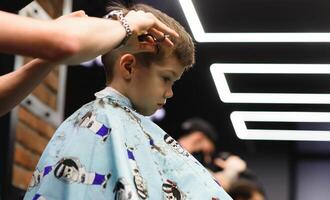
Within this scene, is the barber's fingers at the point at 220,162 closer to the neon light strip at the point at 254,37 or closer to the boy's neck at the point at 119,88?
the neon light strip at the point at 254,37

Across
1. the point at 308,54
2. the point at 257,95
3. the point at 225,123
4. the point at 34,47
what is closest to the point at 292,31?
the point at 308,54

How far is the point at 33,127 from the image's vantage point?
3.36 meters

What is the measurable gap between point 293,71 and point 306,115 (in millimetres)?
502

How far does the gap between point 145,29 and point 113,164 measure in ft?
0.89

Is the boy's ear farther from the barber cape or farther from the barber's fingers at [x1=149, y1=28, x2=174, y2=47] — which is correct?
the barber's fingers at [x1=149, y1=28, x2=174, y2=47]

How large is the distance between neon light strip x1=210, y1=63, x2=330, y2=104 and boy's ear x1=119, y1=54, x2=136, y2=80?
10.6ft

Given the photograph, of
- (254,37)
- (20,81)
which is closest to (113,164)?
(20,81)

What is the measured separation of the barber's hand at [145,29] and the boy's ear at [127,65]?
0.23m

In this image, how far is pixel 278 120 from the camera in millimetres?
5094

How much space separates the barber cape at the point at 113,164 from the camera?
3.81 feet

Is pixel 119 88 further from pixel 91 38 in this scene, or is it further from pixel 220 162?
pixel 220 162

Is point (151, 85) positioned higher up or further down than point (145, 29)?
higher up

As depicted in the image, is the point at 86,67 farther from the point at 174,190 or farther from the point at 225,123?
the point at 174,190

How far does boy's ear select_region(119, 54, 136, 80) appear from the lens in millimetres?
1418
